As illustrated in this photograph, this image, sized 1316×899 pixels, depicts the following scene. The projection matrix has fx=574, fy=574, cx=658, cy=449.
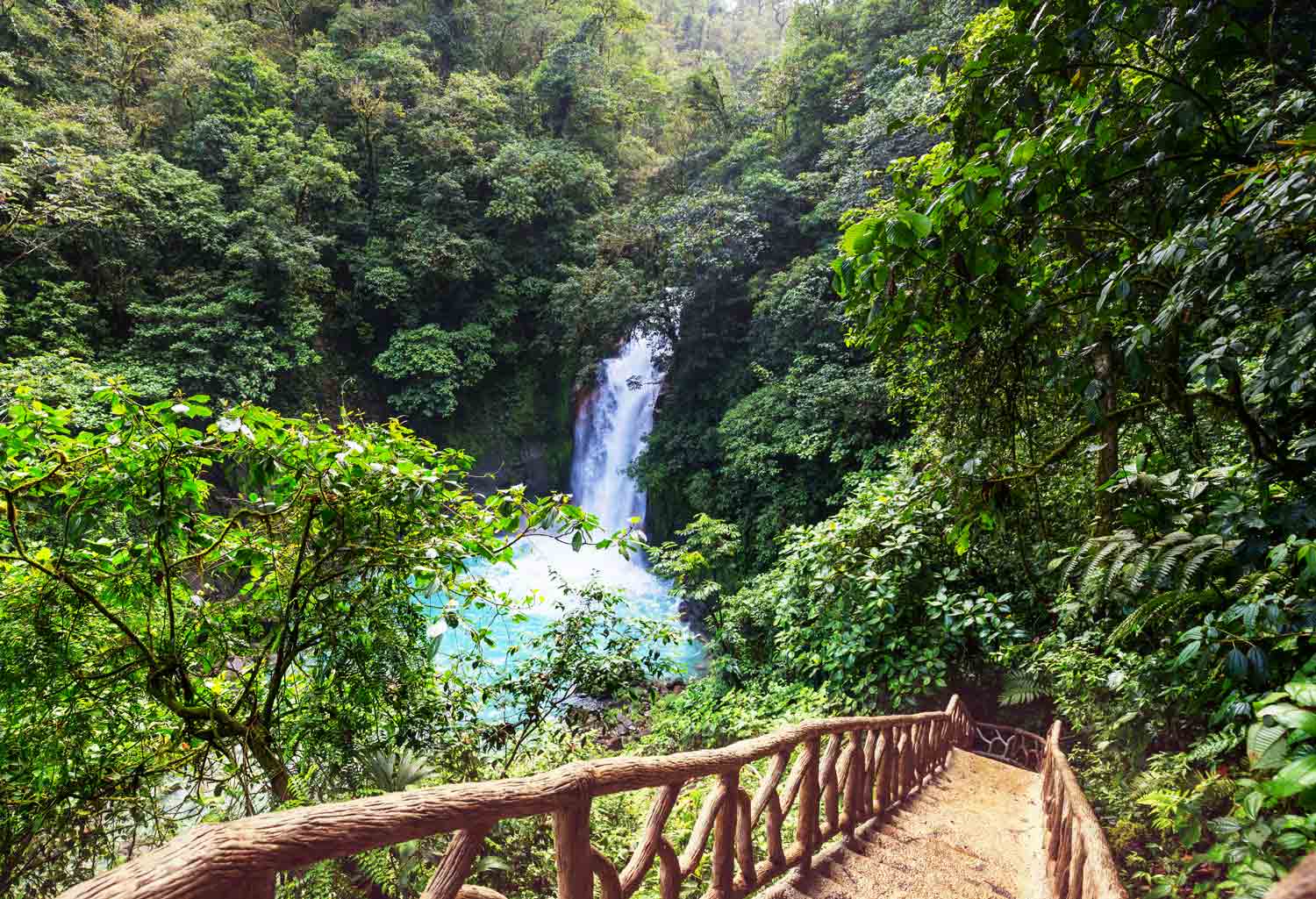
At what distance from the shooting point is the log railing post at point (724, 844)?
2.18 metres

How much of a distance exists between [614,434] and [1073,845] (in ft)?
47.5

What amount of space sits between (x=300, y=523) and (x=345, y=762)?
4.06 feet

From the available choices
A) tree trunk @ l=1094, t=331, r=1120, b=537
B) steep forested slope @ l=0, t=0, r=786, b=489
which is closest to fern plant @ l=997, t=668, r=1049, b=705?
tree trunk @ l=1094, t=331, r=1120, b=537

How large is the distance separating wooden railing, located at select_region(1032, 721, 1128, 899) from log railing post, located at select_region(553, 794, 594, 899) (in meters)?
1.43

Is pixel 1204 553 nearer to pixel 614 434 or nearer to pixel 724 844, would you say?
pixel 724 844

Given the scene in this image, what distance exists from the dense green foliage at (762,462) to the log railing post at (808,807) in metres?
0.60

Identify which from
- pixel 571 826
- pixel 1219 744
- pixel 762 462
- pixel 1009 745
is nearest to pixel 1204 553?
pixel 1219 744

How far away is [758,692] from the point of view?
262 inches

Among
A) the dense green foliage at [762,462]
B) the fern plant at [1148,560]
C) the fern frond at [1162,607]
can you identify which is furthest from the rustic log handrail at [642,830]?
the fern plant at [1148,560]

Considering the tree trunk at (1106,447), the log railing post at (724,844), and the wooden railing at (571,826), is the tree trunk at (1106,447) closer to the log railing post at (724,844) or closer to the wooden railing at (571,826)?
the wooden railing at (571,826)

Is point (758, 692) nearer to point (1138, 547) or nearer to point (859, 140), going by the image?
point (1138, 547)

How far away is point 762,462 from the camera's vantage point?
11.2m

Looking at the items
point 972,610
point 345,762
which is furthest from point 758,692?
point 345,762

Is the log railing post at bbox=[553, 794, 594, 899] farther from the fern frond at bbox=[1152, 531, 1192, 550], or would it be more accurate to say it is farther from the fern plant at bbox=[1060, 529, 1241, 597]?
the fern frond at bbox=[1152, 531, 1192, 550]
